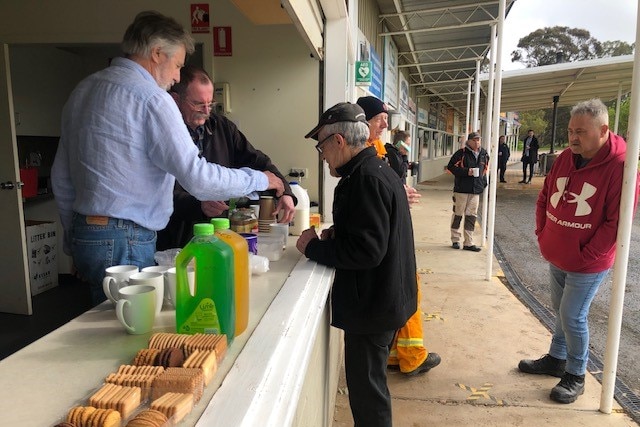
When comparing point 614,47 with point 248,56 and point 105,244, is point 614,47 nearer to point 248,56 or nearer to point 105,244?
point 248,56

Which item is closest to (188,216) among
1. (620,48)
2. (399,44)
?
(399,44)

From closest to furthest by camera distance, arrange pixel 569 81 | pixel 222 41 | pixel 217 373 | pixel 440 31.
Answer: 1. pixel 217 373
2. pixel 222 41
3. pixel 440 31
4. pixel 569 81

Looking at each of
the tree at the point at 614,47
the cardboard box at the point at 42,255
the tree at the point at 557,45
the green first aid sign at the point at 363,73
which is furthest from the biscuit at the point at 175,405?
the tree at the point at 614,47

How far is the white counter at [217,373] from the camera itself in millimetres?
842

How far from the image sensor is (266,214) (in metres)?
2.38

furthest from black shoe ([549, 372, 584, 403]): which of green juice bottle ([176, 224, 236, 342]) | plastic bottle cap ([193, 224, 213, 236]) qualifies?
plastic bottle cap ([193, 224, 213, 236])

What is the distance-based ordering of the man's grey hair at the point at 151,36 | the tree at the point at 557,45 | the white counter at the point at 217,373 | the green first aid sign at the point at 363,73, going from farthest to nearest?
1. the tree at the point at 557,45
2. the green first aid sign at the point at 363,73
3. the man's grey hair at the point at 151,36
4. the white counter at the point at 217,373

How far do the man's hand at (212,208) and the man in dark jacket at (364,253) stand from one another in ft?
1.53

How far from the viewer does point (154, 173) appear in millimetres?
1522

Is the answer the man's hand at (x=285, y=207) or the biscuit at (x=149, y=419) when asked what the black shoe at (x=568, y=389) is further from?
the biscuit at (x=149, y=419)

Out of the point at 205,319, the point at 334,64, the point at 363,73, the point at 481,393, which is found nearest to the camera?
the point at 205,319

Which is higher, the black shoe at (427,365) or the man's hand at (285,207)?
the man's hand at (285,207)

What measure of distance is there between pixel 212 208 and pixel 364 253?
0.80 m

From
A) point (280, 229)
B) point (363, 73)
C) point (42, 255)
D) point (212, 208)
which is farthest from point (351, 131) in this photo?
point (42, 255)
